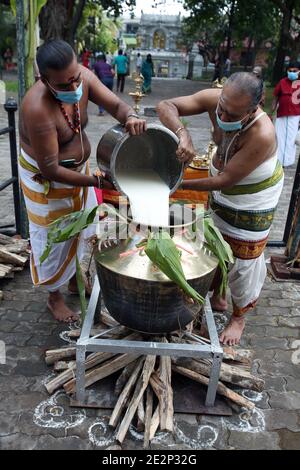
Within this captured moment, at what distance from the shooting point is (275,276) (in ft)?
12.7

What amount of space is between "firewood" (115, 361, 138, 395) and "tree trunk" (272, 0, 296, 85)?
18.8m

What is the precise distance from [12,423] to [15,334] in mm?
783

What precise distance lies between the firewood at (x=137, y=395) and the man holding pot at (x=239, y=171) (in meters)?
0.72

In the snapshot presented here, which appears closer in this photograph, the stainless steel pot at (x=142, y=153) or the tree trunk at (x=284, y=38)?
the stainless steel pot at (x=142, y=153)

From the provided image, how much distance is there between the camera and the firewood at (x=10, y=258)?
3.50 m

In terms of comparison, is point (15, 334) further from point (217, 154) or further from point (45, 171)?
point (217, 154)

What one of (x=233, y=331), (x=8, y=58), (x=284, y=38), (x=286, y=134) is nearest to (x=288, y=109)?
(x=286, y=134)

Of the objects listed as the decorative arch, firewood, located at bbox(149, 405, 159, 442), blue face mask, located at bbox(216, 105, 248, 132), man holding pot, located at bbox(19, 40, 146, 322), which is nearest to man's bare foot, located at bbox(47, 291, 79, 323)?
man holding pot, located at bbox(19, 40, 146, 322)

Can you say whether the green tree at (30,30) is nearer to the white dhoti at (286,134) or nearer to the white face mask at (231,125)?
the white face mask at (231,125)

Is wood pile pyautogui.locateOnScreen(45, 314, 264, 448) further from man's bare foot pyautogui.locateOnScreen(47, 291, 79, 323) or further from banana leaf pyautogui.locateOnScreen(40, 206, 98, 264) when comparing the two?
banana leaf pyautogui.locateOnScreen(40, 206, 98, 264)

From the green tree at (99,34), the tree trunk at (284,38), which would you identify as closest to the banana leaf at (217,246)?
the tree trunk at (284,38)

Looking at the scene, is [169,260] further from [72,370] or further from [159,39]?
[159,39]

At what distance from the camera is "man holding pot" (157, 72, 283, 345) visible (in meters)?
2.22
